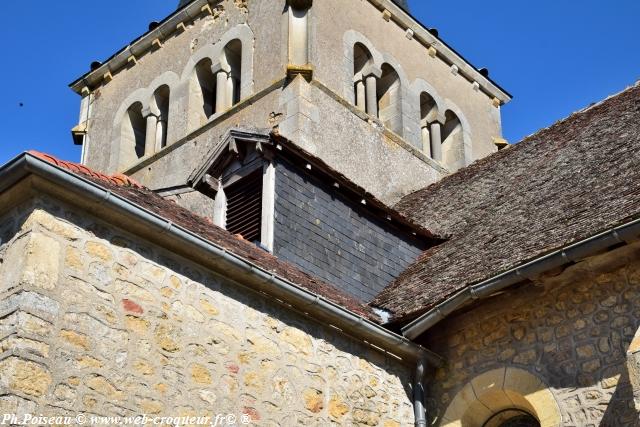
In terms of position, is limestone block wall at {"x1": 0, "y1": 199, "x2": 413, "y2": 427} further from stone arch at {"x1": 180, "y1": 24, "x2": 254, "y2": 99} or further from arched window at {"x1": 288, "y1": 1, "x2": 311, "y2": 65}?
stone arch at {"x1": 180, "y1": 24, "x2": 254, "y2": 99}

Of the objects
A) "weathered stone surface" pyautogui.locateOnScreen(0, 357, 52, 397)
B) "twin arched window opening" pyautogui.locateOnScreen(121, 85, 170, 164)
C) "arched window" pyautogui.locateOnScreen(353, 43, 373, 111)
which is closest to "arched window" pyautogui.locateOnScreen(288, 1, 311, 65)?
"arched window" pyautogui.locateOnScreen(353, 43, 373, 111)

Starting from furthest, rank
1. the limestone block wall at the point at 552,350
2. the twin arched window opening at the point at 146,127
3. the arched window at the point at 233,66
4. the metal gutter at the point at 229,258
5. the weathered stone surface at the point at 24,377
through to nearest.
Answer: the twin arched window opening at the point at 146,127, the arched window at the point at 233,66, the limestone block wall at the point at 552,350, the metal gutter at the point at 229,258, the weathered stone surface at the point at 24,377

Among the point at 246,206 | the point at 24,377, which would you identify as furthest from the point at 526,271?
the point at 24,377

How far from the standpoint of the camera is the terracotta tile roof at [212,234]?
7.47 meters

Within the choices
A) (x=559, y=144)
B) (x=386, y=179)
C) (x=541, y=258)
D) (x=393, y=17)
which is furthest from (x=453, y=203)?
(x=393, y=17)

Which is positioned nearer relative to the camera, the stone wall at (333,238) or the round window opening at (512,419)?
the round window opening at (512,419)

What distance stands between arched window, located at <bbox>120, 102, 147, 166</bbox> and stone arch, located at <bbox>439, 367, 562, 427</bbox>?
9.67 meters

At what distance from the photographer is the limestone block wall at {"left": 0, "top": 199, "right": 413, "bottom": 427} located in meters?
6.13

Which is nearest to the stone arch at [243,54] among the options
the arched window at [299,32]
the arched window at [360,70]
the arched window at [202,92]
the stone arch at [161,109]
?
the arched window at [202,92]

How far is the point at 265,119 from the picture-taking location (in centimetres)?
1393

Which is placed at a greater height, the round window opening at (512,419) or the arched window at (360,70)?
the arched window at (360,70)

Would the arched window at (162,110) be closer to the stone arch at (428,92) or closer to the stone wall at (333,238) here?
the stone arch at (428,92)

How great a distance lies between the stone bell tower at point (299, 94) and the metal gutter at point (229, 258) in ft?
17.1

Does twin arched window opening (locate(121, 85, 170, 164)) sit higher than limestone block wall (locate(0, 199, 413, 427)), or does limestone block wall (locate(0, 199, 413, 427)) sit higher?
twin arched window opening (locate(121, 85, 170, 164))
